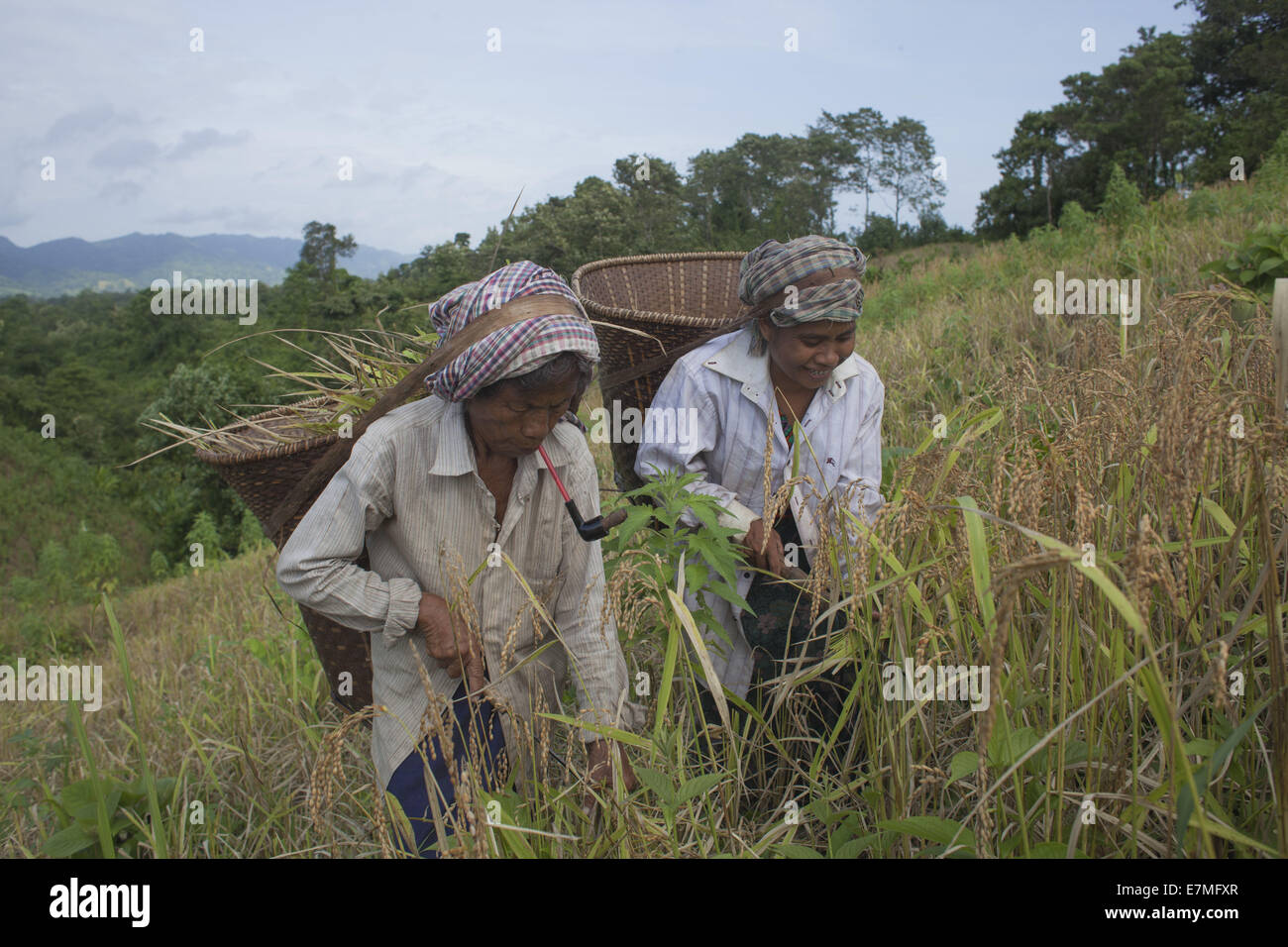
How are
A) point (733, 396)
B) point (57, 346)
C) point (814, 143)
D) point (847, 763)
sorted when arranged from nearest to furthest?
point (847, 763)
point (733, 396)
point (57, 346)
point (814, 143)

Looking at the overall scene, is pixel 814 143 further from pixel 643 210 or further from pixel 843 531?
pixel 843 531

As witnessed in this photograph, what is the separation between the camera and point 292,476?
2.00m

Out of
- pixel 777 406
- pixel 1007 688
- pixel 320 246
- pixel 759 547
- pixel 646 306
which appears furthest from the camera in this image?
pixel 320 246

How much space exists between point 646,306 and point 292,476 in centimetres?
188

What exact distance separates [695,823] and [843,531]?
0.58 meters

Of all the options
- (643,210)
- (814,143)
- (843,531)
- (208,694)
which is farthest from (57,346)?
(843,531)

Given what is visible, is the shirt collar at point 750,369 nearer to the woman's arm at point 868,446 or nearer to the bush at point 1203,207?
the woman's arm at point 868,446

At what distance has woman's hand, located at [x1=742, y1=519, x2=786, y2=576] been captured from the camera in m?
2.09

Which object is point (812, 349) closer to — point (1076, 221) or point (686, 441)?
point (686, 441)
